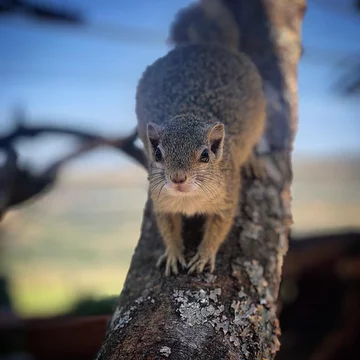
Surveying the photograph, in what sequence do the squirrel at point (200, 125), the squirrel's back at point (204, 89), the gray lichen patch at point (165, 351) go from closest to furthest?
the gray lichen patch at point (165, 351) → the squirrel at point (200, 125) → the squirrel's back at point (204, 89)

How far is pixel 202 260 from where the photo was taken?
1374 millimetres

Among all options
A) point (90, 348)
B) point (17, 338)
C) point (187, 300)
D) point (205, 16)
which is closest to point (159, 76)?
point (205, 16)

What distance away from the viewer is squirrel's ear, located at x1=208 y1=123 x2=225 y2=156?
57.4 inches

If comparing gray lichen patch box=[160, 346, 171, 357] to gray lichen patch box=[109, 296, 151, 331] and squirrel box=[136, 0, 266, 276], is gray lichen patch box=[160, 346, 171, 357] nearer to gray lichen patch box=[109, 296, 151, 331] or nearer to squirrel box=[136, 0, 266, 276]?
gray lichen patch box=[109, 296, 151, 331]

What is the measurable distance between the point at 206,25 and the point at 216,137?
3.08 ft

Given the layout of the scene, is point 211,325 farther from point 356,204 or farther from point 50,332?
point 356,204

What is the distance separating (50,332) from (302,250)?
163 cm

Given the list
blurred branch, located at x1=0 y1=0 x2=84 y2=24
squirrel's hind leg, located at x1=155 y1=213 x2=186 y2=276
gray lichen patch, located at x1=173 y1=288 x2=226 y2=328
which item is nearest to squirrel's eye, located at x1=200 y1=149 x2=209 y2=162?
squirrel's hind leg, located at x1=155 y1=213 x2=186 y2=276

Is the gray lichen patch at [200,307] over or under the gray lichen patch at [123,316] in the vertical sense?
over

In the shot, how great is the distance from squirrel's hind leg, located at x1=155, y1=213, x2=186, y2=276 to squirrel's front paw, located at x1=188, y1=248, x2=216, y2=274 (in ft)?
0.13

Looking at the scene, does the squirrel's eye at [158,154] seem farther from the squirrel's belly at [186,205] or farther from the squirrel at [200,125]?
the squirrel's belly at [186,205]

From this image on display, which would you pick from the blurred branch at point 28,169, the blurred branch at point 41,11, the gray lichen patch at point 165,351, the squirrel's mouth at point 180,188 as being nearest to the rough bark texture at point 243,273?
the gray lichen patch at point 165,351

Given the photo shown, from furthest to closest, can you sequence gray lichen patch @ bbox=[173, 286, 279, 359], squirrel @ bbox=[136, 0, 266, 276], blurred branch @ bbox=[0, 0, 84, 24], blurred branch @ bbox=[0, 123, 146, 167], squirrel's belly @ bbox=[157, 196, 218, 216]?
1. blurred branch @ bbox=[0, 0, 84, 24]
2. blurred branch @ bbox=[0, 123, 146, 167]
3. squirrel's belly @ bbox=[157, 196, 218, 216]
4. squirrel @ bbox=[136, 0, 266, 276]
5. gray lichen patch @ bbox=[173, 286, 279, 359]

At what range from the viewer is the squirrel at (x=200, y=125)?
139cm
